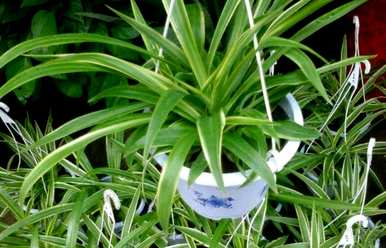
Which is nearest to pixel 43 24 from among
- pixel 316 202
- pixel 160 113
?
pixel 160 113

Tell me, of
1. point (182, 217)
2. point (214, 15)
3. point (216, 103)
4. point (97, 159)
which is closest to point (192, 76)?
point (216, 103)

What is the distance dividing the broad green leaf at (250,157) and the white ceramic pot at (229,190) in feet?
0.17

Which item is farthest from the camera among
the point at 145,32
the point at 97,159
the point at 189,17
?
the point at 97,159

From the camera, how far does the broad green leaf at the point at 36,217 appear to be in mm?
1142

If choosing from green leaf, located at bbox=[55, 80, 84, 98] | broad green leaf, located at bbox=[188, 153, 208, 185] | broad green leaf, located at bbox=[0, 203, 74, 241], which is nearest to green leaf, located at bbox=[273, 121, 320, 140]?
broad green leaf, located at bbox=[188, 153, 208, 185]

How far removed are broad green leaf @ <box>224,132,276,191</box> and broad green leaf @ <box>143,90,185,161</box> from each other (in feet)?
0.35

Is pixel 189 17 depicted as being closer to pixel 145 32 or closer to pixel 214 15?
pixel 145 32

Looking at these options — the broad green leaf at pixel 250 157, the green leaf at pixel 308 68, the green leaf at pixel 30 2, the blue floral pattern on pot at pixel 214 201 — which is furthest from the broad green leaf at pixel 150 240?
the green leaf at pixel 30 2

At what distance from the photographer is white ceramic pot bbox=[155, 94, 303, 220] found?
0.90 meters

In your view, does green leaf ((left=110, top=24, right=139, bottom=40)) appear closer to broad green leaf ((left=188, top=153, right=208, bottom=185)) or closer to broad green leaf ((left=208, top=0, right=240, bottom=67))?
broad green leaf ((left=208, top=0, right=240, bottom=67))

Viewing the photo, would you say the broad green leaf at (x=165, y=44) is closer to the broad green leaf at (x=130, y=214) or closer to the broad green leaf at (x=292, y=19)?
the broad green leaf at (x=292, y=19)

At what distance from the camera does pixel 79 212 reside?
1.13 m

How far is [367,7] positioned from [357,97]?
17.0 inches

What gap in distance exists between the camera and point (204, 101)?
937mm
